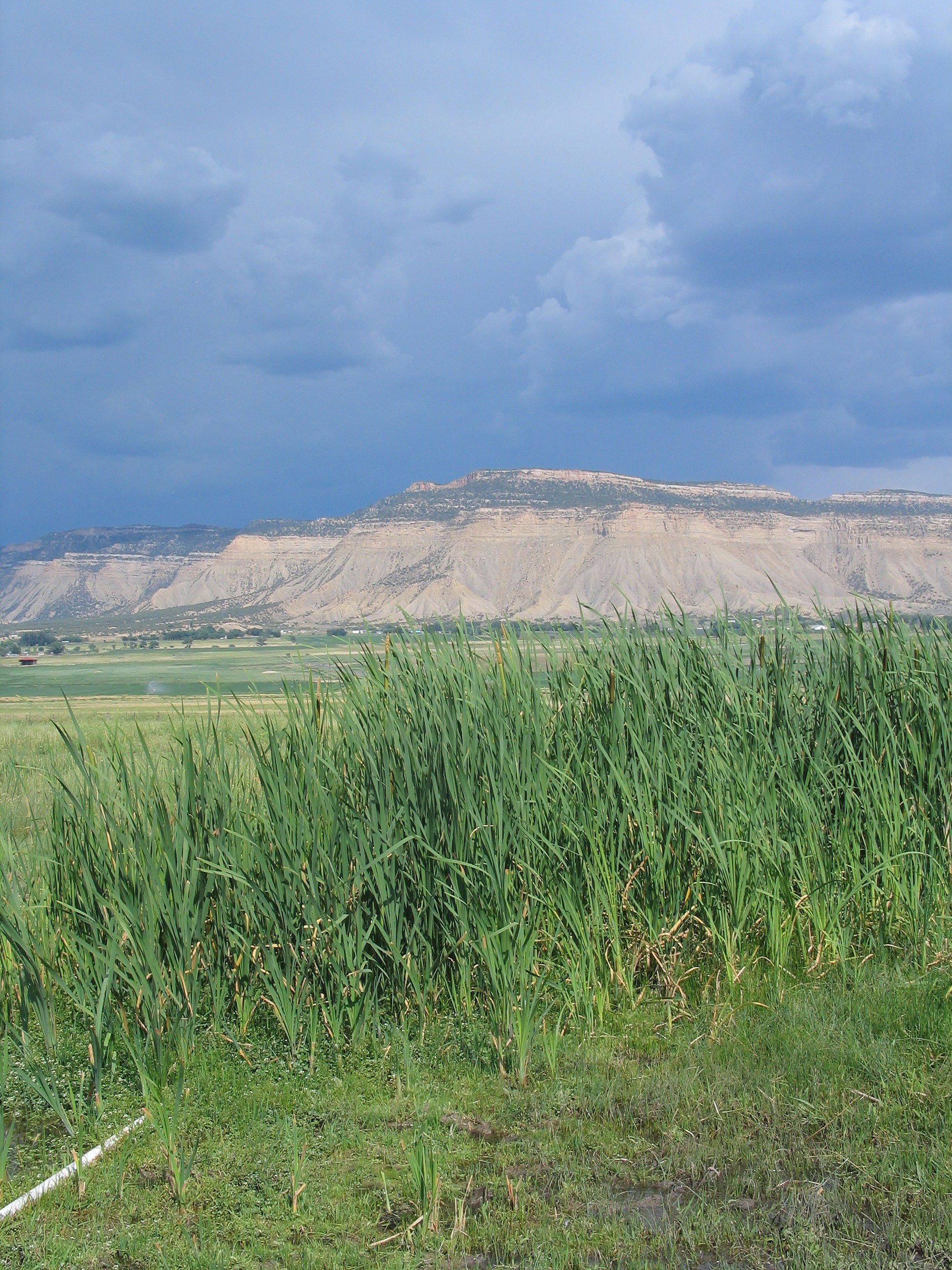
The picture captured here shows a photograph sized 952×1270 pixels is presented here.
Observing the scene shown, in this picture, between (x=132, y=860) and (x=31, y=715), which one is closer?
(x=132, y=860)

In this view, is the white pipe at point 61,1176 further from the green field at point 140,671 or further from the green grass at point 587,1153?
the green field at point 140,671

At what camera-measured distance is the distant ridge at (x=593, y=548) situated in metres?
132

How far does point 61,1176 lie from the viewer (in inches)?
129

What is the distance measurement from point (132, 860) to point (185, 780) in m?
0.42

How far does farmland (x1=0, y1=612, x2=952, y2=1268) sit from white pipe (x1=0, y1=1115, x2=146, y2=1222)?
0.09 m

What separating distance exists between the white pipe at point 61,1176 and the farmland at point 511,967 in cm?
9

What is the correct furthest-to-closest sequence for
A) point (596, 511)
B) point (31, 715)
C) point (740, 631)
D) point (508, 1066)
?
1. point (596, 511)
2. point (31, 715)
3. point (740, 631)
4. point (508, 1066)

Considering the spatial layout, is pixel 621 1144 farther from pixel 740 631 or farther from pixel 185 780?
pixel 740 631

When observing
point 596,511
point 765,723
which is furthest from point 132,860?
point 596,511

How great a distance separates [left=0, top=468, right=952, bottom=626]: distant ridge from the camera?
132125mm

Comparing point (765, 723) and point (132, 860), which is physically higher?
point (765, 723)

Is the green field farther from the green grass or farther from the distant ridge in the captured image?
the distant ridge

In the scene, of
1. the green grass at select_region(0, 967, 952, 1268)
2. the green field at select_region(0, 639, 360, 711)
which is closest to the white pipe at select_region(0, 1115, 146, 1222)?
the green grass at select_region(0, 967, 952, 1268)

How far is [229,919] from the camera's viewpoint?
4555mm
